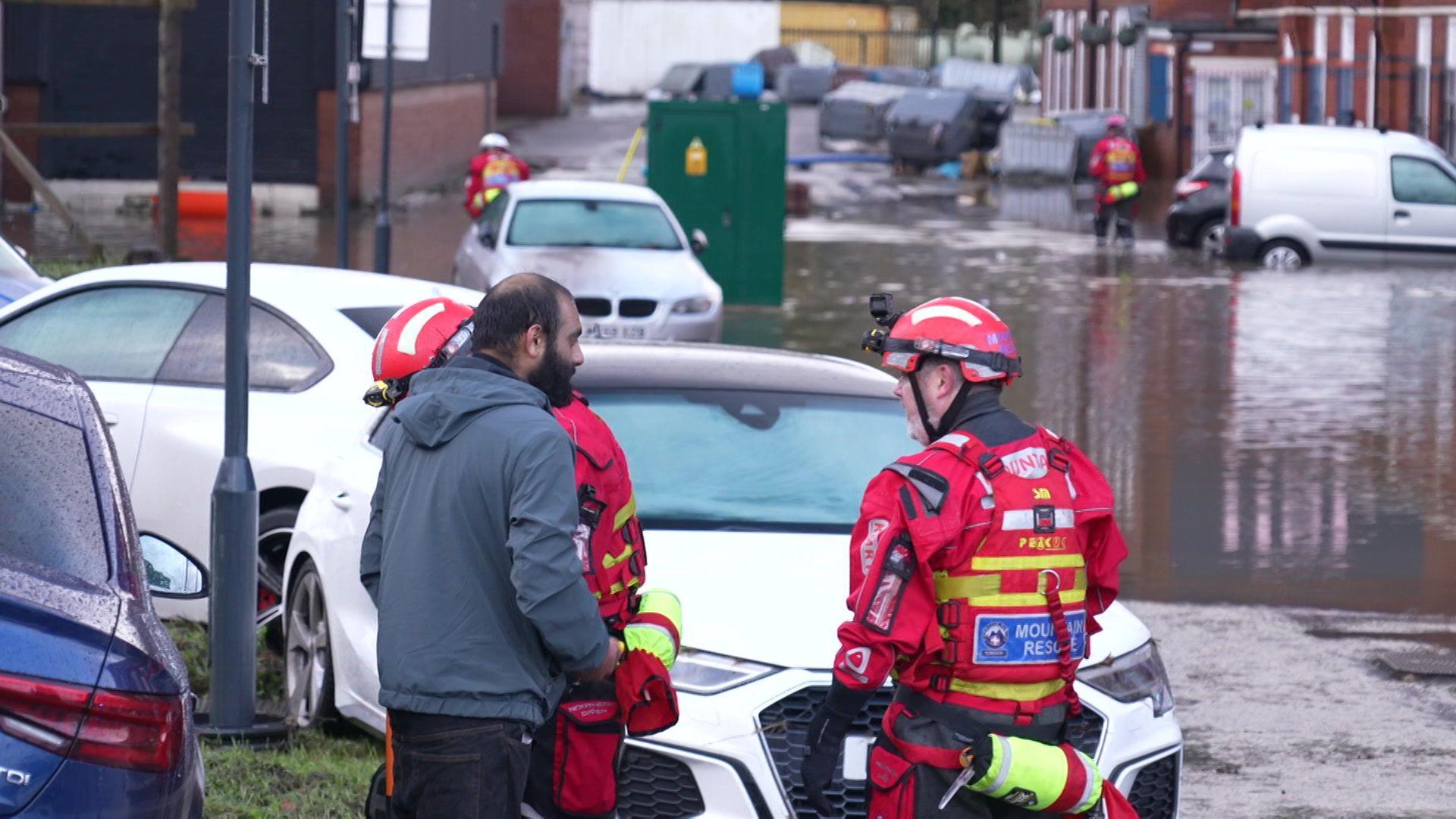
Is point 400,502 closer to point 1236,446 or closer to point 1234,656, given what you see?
point 1234,656

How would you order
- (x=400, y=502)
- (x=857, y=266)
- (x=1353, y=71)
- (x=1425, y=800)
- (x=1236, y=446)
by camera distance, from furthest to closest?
(x=1353, y=71)
(x=857, y=266)
(x=1236, y=446)
(x=1425, y=800)
(x=400, y=502)

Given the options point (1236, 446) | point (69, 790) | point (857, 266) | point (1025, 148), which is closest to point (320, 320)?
point (69, 790)

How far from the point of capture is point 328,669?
6.57m

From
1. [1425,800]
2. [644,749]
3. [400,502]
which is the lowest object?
[1425,800]

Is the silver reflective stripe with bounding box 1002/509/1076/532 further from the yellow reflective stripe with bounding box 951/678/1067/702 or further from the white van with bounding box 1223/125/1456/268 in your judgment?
the white van with bounding box 1223/125/1456/268

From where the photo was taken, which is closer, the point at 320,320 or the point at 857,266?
the point at 320,320

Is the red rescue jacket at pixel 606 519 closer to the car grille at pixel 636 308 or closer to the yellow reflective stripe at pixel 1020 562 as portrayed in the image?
the yellow reflective stripe at pixel 1020 562

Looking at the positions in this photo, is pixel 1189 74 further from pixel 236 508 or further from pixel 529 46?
pixel 236 508

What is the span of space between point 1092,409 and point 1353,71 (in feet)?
73.8

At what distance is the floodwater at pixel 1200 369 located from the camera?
10562 mm

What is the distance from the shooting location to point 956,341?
4.21m

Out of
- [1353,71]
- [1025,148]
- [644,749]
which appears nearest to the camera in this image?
[644,749]

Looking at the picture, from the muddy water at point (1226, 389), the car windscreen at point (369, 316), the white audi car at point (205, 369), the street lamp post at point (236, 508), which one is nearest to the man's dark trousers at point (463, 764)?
the street lamp post at point (236, 508)

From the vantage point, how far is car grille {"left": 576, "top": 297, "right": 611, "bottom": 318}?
1569 cm
